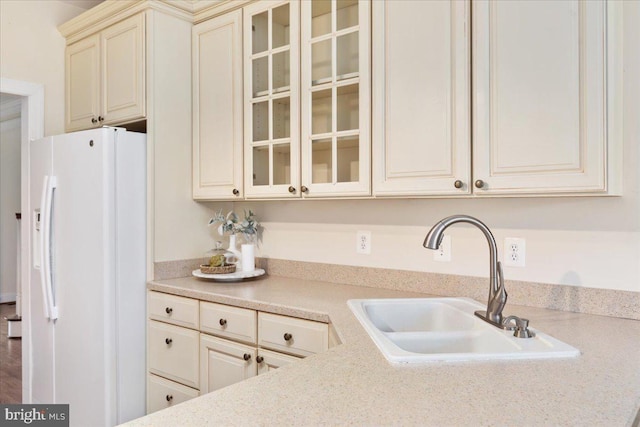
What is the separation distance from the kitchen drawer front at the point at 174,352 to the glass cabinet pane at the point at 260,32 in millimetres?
1480

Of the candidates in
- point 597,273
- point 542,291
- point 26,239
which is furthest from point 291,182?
point 26,239

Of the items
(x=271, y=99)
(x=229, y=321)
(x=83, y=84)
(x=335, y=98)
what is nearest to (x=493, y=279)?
(x=335, y=98)

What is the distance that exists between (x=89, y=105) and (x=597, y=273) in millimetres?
2871

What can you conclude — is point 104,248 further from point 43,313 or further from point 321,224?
point 321,224

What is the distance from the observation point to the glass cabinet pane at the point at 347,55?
6.60ft

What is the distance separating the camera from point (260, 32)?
2.38 metres

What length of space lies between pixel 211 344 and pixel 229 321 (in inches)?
7.6

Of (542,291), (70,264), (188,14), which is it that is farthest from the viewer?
(188,14)

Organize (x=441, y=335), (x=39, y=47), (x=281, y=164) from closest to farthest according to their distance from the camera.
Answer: (x=441, y=335), (x=281, y=164), (x=39, y=47)

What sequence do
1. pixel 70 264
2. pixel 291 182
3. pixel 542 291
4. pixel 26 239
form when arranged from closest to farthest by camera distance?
pixel 542 291 < pixel 291 182 < pixel 70 264 < pixel 26 239

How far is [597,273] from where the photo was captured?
1.66 meters

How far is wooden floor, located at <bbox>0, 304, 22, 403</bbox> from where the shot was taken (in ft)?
10.4

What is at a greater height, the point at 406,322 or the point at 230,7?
the point at 230,7

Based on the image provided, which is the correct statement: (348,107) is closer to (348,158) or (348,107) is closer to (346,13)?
(348,158)
